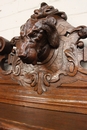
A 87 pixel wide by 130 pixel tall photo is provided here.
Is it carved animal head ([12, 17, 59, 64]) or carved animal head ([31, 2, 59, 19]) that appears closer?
carved animal head ([12, 17, 59, 64])

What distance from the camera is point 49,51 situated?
66 centimetres

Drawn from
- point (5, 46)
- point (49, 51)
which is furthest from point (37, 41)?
point (5, 46)

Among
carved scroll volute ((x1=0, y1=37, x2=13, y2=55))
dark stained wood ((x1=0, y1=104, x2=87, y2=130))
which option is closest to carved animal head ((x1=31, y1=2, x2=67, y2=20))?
carved scroll volute ((x1=0, y1=37, x2=13, y2=55))

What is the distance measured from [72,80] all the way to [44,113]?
15cm

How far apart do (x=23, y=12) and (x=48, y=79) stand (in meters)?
0.45

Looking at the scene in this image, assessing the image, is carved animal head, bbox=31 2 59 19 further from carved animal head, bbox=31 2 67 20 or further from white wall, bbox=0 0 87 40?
white wall, bbox=0 0 87 40

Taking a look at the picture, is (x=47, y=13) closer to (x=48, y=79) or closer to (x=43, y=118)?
(x=48, y=79)

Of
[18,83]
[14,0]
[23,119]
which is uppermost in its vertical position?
[14,0]

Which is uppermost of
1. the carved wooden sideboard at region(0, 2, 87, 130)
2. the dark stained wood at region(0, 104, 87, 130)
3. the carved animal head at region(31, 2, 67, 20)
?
the carved animal head at region(31, 2, 67, 20)

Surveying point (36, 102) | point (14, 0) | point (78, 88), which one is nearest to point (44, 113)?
point (36, 102)

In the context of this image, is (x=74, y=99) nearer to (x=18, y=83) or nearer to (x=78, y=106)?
(x=78, y=106)

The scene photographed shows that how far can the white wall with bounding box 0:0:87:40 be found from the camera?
734 millimetres

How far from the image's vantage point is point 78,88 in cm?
58

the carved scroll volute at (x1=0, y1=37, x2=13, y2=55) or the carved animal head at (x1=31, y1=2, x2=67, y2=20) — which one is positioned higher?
the carved animal head at (x1=31, y1=2, x2=67, y2=20)
